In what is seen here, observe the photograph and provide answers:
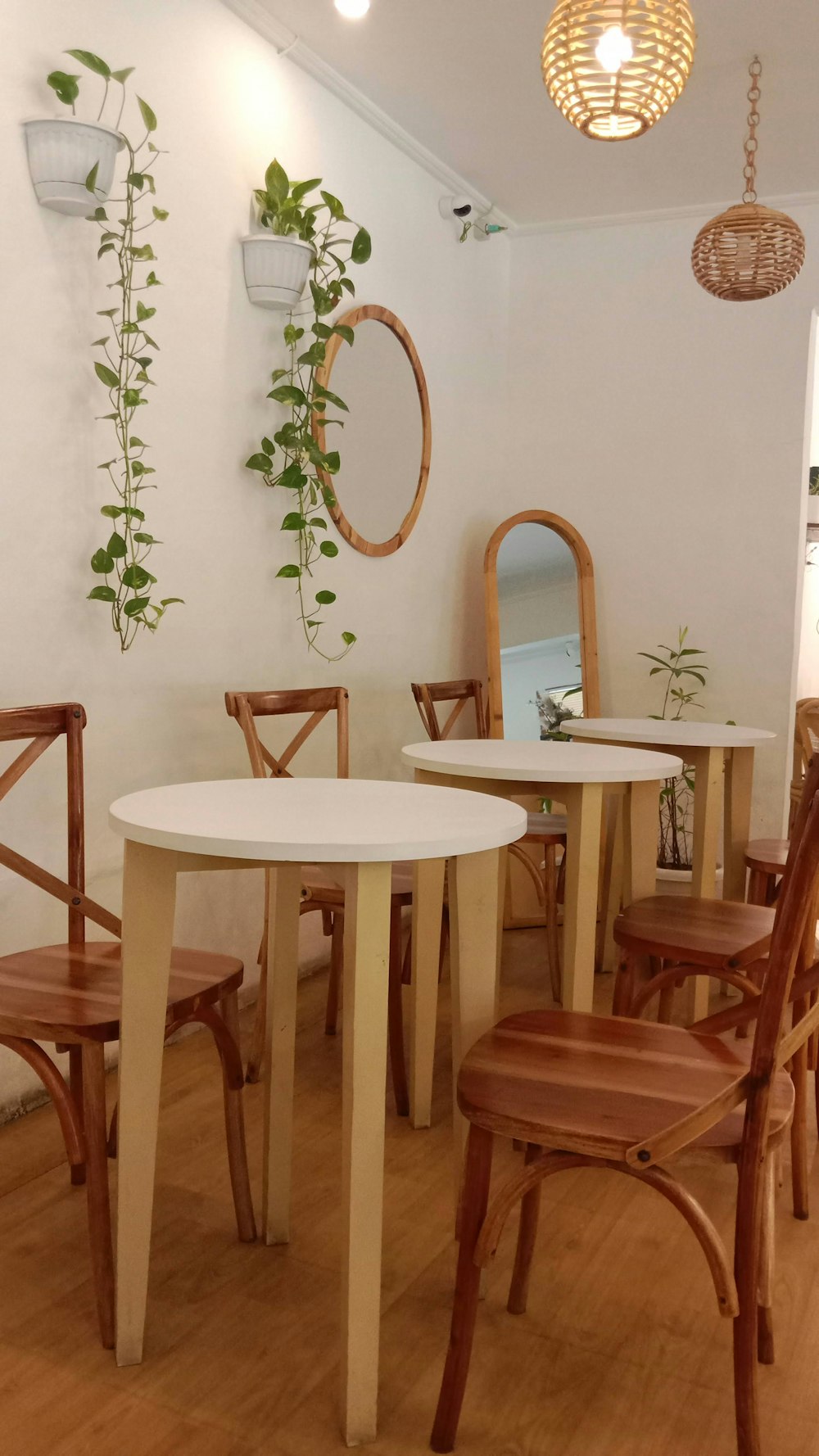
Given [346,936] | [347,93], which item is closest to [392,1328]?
[346,936]

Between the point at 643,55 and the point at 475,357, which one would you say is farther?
the point at 475,357

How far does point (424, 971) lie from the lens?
7.65 ft

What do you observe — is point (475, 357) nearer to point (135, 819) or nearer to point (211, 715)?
point (211, 715)

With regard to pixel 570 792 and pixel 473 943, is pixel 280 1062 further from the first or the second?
pixel 570 792

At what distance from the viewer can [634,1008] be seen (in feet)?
7.34

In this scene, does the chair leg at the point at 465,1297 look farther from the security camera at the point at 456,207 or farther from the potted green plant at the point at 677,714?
the security camera at the point at 456,207

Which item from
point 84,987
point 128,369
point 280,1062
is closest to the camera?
point 84,987

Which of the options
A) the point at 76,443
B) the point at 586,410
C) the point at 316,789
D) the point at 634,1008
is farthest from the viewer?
the point at 586,410

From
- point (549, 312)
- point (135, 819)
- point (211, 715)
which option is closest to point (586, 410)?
point (549, 312)

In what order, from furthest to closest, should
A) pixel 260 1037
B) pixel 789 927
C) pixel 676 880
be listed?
pixel 676 880 < pixel 260 1037 < pixel 789 927

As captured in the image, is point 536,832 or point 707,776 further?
point 536,832

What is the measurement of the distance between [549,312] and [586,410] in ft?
1.43

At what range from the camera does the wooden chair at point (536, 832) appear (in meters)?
3.18

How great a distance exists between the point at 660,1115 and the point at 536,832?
1.81m
